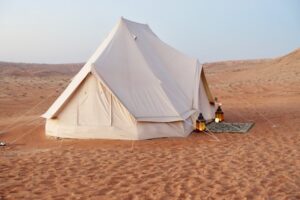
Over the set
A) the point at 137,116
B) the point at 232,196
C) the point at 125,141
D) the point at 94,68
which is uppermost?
the point at 94,68

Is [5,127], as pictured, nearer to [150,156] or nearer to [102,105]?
[102,105]

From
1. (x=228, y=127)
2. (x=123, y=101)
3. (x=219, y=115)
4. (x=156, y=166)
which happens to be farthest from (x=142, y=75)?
(x=156, y=166)

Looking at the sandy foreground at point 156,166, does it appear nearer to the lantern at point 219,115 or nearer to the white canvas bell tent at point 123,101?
the white canvas bell tent at point 123,101

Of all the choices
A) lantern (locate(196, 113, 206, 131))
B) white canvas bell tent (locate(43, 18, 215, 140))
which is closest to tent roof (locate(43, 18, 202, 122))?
white canvas bell tent (locate(43, 18, 215, 140))

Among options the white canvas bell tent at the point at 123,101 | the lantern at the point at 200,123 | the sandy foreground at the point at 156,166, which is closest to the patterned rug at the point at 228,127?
the sandy foreground at the point at 156,166

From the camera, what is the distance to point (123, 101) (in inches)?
428

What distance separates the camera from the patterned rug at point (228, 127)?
12.2 m

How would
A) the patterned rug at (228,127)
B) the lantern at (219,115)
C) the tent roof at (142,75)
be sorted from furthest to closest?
1. the lantern at (219,115)
2. the patterned rug at (228,127)
3. the tent roof at (142,75)

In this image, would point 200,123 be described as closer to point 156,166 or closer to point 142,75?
point 142,75

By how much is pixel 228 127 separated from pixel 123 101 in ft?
13.4

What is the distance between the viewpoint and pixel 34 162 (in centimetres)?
862

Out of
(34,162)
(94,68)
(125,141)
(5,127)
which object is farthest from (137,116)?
(5,127)

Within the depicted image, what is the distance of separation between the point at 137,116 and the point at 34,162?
322 centimetres

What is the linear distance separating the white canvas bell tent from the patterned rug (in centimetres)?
93
